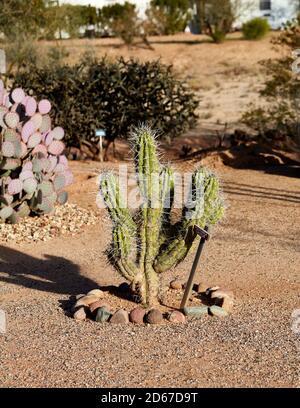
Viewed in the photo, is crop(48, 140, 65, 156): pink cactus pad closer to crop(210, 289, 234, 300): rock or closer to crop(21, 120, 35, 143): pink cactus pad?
crop(21, 120, 35, 143): pink cactus pad

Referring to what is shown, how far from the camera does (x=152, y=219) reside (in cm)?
613

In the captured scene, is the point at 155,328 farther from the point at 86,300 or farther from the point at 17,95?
the point at 17,95

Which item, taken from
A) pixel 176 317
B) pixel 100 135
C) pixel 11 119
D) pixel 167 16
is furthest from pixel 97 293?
pixel 167 16

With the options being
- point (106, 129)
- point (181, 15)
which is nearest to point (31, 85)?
point (106, 129)

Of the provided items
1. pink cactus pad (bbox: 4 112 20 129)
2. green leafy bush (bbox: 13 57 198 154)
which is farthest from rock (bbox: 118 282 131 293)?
green leafy bush (bbox: 13 57 198 154)

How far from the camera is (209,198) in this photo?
6039mm

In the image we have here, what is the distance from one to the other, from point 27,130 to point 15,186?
635 mm

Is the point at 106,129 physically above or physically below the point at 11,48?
below

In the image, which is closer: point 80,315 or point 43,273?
point 80,315

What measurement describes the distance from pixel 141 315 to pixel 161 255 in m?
0.54

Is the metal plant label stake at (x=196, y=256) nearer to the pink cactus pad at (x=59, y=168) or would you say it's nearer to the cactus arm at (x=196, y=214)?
the cactus arm at (x=196, y=214)

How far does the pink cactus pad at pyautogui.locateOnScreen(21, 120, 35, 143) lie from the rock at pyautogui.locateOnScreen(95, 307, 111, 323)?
3477 mm

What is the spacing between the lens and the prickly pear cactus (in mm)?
8852
